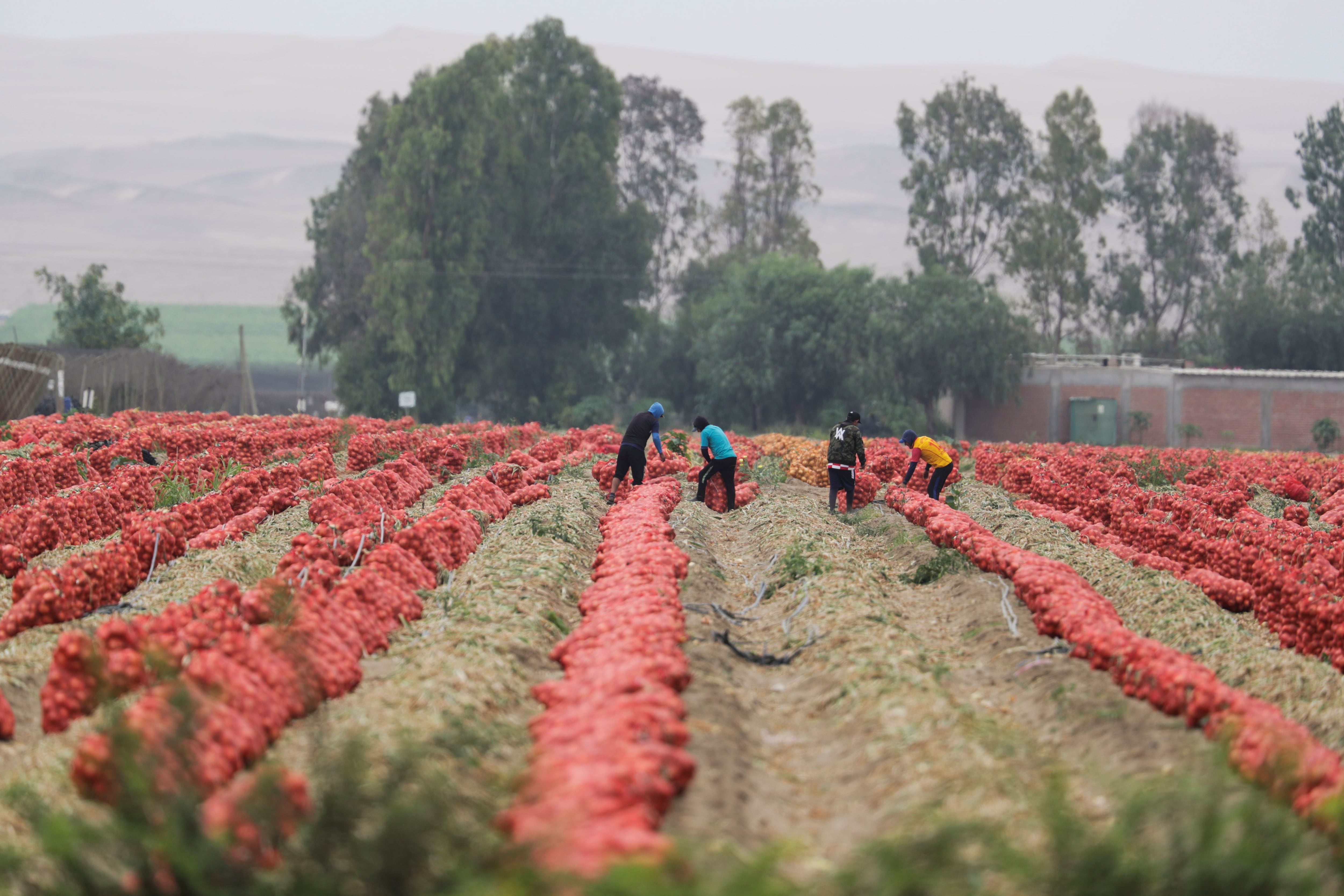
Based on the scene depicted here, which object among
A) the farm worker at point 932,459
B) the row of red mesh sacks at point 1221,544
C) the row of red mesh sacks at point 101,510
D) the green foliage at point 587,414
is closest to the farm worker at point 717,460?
the farm worker at point 932,459

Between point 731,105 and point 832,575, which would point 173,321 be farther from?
point 832,575

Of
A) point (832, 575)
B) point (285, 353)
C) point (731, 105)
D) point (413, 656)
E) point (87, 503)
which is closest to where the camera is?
point (413, 656)

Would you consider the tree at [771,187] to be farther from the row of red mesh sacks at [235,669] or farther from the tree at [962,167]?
the row of red mesh sacks at [235,669]

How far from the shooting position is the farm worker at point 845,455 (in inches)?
720

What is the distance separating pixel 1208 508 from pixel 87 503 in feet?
50.8

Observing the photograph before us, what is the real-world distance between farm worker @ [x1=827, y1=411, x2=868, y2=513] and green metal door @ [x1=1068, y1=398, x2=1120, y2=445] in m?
35.3

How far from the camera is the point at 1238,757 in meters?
6.04

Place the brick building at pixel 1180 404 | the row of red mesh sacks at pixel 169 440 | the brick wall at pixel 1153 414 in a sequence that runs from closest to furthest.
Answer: the row of red mesh sacks at pixel 169 440 → the brick building at pixel 1180 404 → the brick wall at pixel 1153 414

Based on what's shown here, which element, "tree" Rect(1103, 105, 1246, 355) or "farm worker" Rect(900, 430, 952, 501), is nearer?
"farm worker" Rect(900, 430, 952, 501)

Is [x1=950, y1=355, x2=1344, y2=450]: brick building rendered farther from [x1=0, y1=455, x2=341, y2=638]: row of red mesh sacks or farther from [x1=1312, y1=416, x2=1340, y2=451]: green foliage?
[x1=0, y1=455, x2=341, y2=638]: row of red mesh sacks

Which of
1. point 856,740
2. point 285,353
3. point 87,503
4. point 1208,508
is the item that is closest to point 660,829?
point 856,740

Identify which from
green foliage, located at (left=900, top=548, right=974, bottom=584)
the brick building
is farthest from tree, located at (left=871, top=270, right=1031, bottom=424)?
green foliage, located at (left=900, top=548, right=974, bottom=584)

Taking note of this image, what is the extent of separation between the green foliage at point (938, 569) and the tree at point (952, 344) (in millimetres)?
40990

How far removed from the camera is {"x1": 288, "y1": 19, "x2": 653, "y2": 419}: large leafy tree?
5288 centimetres
